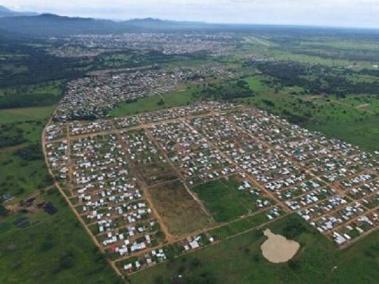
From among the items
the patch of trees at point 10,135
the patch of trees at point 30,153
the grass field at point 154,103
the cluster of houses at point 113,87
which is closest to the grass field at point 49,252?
the patch of trees at point 30,153

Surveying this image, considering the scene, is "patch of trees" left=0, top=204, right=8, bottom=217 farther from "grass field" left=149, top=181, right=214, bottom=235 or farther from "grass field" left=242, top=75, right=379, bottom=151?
"grass field" left=242, top=75, right=379, bottom=151

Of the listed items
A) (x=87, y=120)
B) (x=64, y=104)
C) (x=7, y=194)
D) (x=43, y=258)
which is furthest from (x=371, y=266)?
(x=64, y=104)

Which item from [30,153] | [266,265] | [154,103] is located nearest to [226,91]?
[154,103]

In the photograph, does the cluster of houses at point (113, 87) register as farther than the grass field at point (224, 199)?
Yes

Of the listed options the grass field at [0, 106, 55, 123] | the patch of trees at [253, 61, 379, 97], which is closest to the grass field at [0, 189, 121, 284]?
the grass field at [0, 106, 55, 123]

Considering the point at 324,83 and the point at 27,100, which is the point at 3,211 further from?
the point at 324,83

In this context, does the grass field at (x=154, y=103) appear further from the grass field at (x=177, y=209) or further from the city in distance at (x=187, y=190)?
the grass field at (x=177, y=209)

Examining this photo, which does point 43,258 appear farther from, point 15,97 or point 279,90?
point 279,90
